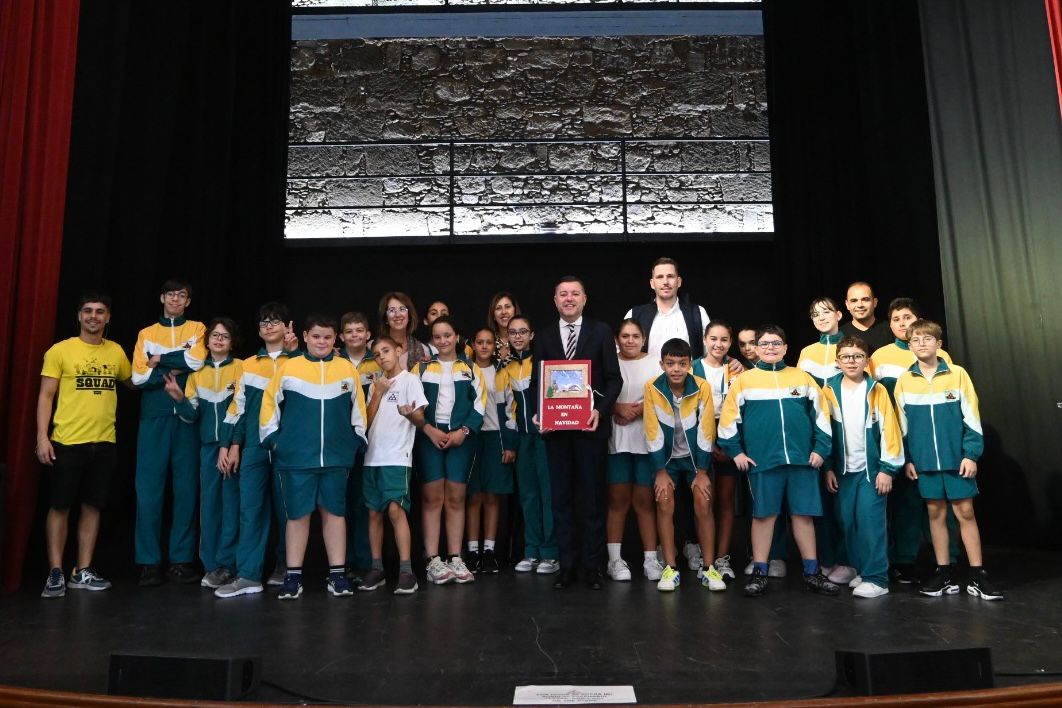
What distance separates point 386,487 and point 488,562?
2.57ft

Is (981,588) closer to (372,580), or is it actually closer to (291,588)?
(372,580)

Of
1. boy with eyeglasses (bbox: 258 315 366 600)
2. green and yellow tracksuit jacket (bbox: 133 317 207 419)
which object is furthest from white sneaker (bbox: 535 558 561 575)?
green and yellow tracksuit jacket (bbox: 133 317 207 419)

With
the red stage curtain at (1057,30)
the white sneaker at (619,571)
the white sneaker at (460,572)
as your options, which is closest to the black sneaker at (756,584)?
the white sneaker at (619,571)

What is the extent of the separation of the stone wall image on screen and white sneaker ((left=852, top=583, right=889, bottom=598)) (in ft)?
14.0

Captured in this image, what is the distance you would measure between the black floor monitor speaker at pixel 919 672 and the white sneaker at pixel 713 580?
1.80 metres

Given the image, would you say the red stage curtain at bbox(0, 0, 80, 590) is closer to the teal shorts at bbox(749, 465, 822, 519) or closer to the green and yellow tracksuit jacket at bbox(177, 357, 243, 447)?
the green and yellow tracksuit jacket at bbox(177, 357, 243, 447)

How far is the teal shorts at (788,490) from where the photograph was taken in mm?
4105

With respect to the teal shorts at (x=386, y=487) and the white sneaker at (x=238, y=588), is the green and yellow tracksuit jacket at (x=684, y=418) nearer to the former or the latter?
the teal shorts at (x=386, y=487)

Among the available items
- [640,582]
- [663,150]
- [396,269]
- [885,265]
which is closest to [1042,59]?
[885,265]

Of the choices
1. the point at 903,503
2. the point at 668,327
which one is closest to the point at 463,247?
the point at 668,327

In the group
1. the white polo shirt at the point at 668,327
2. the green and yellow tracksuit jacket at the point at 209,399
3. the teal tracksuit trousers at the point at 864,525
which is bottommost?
the teal tracksuit trousers at the point at 864,525

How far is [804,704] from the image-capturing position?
5.25 ft

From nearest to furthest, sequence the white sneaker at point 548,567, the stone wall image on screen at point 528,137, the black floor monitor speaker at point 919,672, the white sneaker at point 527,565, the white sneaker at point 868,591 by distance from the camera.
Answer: the black floor monitor speaker at point 919,672, the white sneaker at point 868,591, the white sneaker at point 548,567, the white sneaker at point 527,565, the stone wall image on screen at point 528,137

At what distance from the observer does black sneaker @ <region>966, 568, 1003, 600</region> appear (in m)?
3.80
